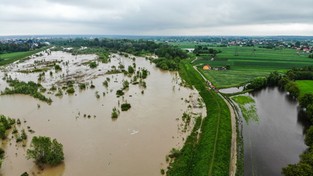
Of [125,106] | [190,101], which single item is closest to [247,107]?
[190,101]

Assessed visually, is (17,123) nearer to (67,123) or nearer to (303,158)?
(67,123)

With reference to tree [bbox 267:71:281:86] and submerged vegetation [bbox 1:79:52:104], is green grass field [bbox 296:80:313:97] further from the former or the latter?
submerged vegetation [bbox 1:79:52:104]

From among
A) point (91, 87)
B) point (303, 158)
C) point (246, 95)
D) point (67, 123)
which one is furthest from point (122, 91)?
point (303, 158)

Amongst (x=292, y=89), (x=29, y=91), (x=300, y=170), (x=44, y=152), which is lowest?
(x=44, y=152)

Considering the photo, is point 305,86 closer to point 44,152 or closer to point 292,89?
point 292,89

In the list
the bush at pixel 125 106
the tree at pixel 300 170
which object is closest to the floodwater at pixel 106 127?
the bush at pixel 125 106
